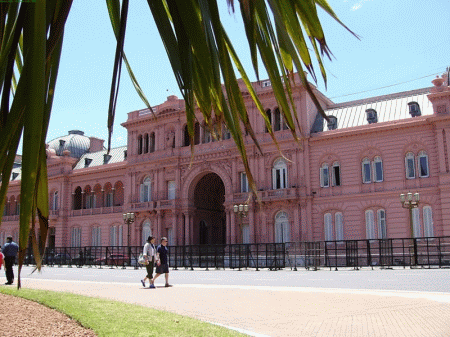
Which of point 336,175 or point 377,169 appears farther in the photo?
point 336,175

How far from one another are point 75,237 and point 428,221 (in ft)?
116

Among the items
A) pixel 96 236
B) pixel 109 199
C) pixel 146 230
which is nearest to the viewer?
pixel 146 230

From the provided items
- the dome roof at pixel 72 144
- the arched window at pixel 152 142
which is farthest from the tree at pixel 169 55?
the dome roof at pixel 72 144

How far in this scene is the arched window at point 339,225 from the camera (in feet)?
122

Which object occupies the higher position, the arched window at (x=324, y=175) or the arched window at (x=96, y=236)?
the arched window at (x=324, y=175)

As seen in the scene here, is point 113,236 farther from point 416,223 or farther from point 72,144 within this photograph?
point 416,223

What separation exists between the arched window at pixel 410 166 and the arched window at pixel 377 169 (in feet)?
5.89

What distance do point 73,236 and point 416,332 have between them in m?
50.4

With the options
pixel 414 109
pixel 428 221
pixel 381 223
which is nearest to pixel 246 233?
pixel 381 223

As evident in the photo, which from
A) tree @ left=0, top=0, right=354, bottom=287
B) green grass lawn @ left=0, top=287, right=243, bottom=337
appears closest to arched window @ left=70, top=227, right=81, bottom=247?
green grass lawn @ left=0, top=287, right=243, bottom=337

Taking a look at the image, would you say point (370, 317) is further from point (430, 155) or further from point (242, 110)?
point (430, 155)

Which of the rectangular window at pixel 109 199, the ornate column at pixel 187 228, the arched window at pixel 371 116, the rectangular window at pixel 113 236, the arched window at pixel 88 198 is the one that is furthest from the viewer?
the arched window at pixel 88 198

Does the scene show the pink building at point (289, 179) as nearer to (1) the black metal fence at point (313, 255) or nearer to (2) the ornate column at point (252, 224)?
(2) the ornate column at point (252, 224)

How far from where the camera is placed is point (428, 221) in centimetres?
3409
